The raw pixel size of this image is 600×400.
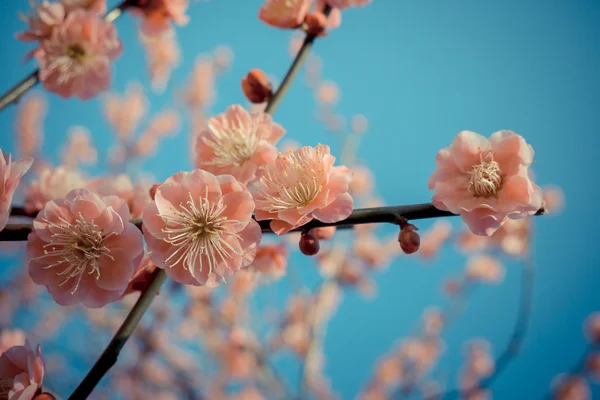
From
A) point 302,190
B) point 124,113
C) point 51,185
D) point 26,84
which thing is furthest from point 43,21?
point 124,113

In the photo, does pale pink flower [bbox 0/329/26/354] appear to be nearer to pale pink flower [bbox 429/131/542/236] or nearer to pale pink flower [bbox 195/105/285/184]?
pale pink flower [bbox 195/105/285/184]

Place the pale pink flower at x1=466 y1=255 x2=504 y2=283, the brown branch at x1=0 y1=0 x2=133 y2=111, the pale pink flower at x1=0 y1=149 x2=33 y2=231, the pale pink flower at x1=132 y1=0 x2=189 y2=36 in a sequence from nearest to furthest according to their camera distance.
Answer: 1. the pale pink flower at x1=0 y1=149 x2=33 y2=231
2. the brown branch at x1=0 y1=0 x2=133 y2=111
3. the pale pink flower at x1=132 y1=0 x2=189 y2=36
4. the pale pink flower at x1=466 y1=255 x2=504 y2=283

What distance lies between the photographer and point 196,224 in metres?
0.85

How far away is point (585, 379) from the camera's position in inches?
154

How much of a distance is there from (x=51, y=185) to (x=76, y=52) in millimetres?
516

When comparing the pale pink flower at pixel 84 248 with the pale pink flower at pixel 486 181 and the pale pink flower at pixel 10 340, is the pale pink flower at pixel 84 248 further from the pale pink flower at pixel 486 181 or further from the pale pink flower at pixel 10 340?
the pale pink flower at pixel 486 181

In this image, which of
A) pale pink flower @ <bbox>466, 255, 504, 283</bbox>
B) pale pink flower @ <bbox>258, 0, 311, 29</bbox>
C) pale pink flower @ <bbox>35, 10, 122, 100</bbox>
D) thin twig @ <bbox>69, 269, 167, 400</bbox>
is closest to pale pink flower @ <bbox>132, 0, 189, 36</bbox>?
pale pink flower @ <bbox>35, 10, 122, 100</bbox>

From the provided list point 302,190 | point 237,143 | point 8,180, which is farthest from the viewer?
point 237,143

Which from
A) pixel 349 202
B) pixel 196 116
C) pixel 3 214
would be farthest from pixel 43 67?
pixel 196 116

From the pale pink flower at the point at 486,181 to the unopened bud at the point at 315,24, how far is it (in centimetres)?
58

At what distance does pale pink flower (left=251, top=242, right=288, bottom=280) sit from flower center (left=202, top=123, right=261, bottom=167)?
0.33 meters

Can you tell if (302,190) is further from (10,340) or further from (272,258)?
(10,340)

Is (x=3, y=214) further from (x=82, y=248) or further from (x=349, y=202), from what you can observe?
(x=349, y=202)

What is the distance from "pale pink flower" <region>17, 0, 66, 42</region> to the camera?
1248 millimetres
